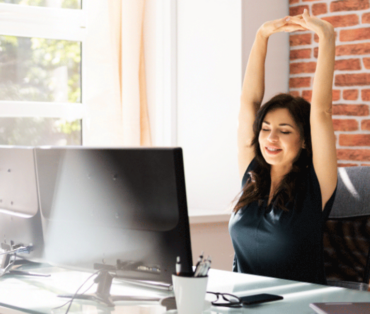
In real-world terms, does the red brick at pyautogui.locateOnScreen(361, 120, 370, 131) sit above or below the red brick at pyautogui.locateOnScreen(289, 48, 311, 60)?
below

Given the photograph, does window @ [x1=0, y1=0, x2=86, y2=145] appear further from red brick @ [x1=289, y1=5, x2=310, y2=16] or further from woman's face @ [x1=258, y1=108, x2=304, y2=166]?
woman's face @ [x1=258, y1=108, x2=304, y2=166]

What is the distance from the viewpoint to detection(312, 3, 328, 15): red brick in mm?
2732

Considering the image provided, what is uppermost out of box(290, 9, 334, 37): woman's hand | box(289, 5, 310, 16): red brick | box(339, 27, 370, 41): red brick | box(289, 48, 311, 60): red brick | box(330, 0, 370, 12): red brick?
box(289, 5, 310, 16): red brick

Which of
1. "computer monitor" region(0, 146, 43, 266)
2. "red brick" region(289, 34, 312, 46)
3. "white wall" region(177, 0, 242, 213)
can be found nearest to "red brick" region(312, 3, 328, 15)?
"red brick" region(289, 34, 312, 46)

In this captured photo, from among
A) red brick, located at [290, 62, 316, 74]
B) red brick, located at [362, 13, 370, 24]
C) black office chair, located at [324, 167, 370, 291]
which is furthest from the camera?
red brick, located at [290, 62, 316, 74]

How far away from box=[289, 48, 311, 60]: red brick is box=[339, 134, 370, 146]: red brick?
1.56 ft

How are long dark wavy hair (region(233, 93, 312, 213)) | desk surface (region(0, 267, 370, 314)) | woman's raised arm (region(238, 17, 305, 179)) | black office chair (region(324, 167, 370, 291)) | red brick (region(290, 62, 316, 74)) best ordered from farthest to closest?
red brick (region(290, 62, 316, 74))
woman's raised arm (region(238, 17, 305, 179))
long dark wavy hair (region(233, 93, 312, 213))
black office chair (region(324, 167, 370, 291))
desk surface (region(0, 267, 370, 314))

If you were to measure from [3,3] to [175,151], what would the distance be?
1975 millimetres

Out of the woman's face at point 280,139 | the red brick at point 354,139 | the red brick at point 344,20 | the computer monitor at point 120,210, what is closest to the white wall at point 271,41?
the red brick at point 344,20

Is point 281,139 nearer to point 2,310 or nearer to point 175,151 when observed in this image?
point 175,151

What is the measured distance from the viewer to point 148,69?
3053mm

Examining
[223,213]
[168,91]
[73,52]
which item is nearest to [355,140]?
[223,213]

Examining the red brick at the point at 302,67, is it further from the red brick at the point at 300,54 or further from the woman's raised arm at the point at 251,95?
the woman's raised arm at the point at 251,95

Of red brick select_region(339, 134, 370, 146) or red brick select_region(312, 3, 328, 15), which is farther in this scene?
red brick select_region(312, 3, 328, 15)
